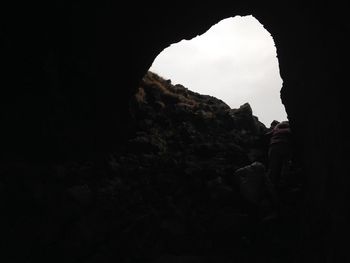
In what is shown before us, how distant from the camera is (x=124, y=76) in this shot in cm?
941

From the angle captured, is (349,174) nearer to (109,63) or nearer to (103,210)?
(103,210)

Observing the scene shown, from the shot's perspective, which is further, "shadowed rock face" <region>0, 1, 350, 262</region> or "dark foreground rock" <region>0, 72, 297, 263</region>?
"dark foreground rock" <region>0, 72, 297, 263</region>

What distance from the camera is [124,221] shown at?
295 inches

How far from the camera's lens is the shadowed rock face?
5281 mm

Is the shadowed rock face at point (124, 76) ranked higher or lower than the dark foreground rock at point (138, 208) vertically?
higher

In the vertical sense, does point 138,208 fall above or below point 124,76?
below

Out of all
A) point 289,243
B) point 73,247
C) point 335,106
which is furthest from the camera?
point 289,243

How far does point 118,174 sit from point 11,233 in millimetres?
2858

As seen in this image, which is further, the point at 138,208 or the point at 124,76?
the point at 124,76

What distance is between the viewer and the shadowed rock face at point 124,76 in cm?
528

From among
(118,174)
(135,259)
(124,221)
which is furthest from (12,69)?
(135,259)

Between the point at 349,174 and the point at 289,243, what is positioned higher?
the point at 349,174

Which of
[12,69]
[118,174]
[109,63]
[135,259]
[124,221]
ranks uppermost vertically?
[109,63]

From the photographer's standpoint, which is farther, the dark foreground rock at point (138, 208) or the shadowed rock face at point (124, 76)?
the dark foreground rock at point (138, 208)
